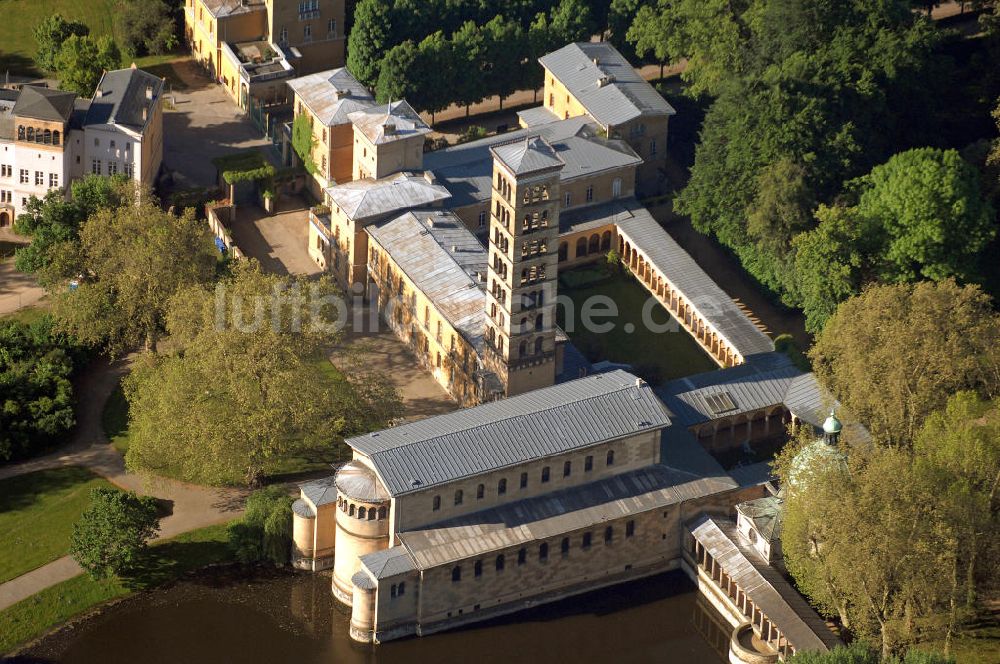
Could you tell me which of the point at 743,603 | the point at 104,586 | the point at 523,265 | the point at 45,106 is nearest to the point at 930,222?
the point at 523,265

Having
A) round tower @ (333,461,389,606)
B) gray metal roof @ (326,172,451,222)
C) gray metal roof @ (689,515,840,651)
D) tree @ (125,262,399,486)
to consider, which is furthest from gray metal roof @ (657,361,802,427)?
gray metal roof @ (326,172,451,222)

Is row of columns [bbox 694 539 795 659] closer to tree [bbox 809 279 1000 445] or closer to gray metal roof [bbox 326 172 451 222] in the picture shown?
tree [bbox 809 279 1000 445]

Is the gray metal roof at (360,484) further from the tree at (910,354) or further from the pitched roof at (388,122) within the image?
the pitched roof at (388,122)

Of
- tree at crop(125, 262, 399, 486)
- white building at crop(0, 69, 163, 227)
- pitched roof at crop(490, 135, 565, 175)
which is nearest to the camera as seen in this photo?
pitched roof at crop(490, 135, 565, 175)

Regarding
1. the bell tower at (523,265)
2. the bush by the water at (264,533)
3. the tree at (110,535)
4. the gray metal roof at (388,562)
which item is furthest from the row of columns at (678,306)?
the tree at (110,535)

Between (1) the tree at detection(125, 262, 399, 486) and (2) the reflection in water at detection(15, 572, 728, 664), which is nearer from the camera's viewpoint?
(2) the reflection in water at detection(15, 572, 728, 664)

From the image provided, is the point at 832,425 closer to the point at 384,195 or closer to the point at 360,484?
the point at 360,484

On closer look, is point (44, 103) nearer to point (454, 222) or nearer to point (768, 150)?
point (454, 222)
